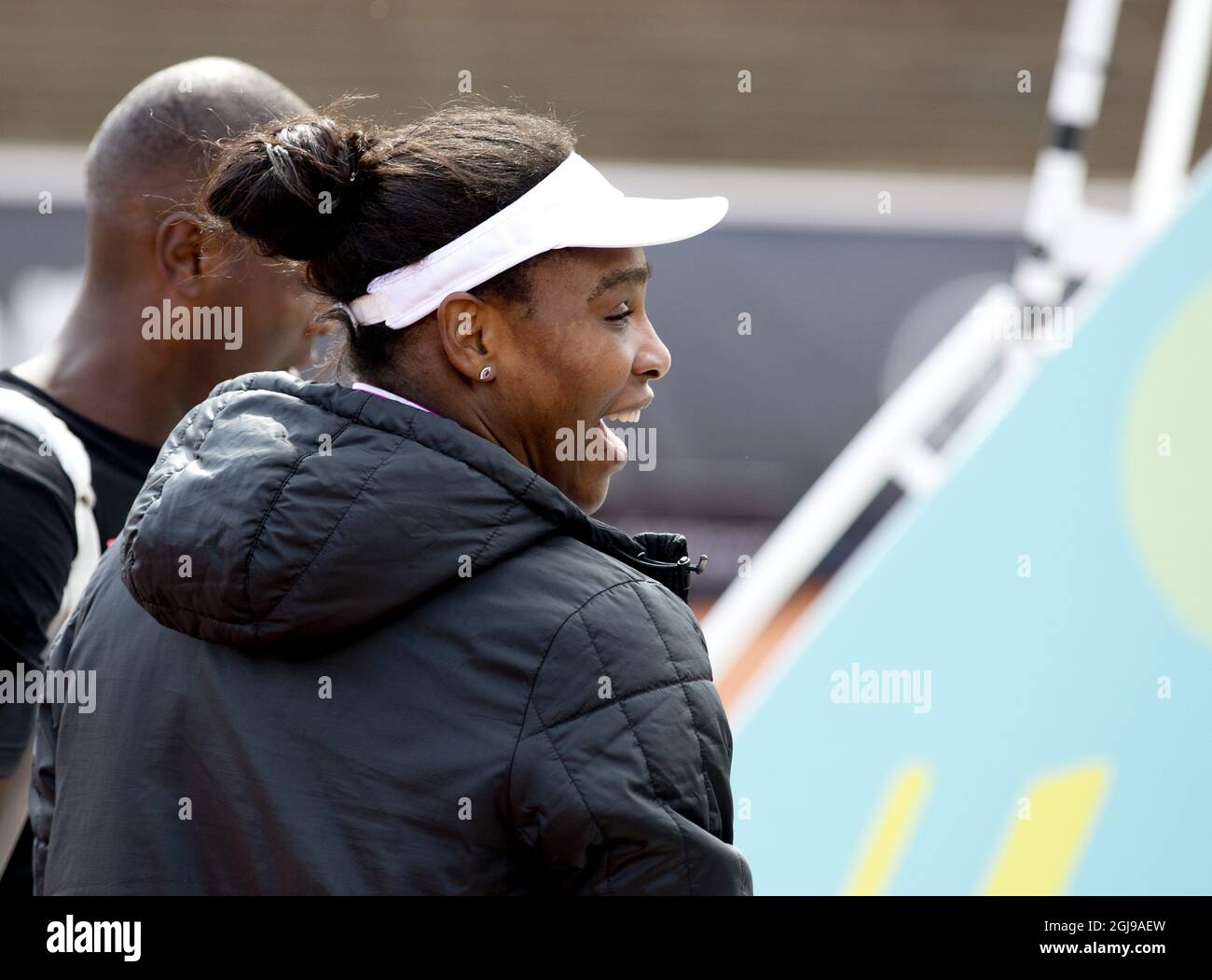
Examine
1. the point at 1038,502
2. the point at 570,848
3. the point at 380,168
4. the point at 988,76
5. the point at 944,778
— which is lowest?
the point at 944,778

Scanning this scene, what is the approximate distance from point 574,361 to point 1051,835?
5.03ft

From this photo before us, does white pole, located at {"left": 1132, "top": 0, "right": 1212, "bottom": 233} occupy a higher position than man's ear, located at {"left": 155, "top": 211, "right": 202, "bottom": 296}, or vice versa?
white pole, located at {"left": 1132, "top": 0, "right": 1212, "bottom": 233}

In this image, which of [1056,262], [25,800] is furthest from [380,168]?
[1056,262]

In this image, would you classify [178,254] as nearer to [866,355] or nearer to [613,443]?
[613,443]

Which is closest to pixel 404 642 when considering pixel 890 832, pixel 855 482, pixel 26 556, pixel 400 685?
pixel 400 685

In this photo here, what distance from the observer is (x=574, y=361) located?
134cm

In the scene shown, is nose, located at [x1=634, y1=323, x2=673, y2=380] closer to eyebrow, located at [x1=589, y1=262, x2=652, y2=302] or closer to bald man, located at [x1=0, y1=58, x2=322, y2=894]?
eyebrow, located at [x1=589, y1=262, x2=652, y2=302]

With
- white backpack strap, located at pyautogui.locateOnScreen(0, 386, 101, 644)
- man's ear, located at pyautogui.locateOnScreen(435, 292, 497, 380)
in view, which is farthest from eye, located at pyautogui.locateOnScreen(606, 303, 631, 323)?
white backpack strap, located at pyautogui.locateOnScreen(0, 386, 101, 644)

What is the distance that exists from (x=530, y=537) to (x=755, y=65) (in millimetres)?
4967

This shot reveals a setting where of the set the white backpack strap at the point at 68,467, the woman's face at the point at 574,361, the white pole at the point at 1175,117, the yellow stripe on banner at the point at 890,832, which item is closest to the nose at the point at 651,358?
the woman's face at the point at 574,361

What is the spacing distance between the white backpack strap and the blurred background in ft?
3.19

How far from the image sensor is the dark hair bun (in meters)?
1.30

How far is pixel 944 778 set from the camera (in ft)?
7.97
